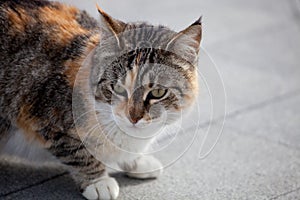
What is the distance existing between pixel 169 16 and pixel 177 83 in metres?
3.11

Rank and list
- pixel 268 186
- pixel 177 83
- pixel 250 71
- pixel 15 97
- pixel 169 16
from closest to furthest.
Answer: pixel 177 83
pixel 15 97
pixel 268 186
pixel 250 71
pixel 169 16

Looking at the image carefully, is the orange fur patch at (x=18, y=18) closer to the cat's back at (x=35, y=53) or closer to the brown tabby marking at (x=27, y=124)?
the cat's back at (x=35, y=53)

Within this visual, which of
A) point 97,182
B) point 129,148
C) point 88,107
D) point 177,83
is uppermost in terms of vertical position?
point 177,83

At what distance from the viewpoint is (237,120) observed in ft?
13.5

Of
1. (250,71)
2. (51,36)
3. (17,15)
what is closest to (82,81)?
(51,36)

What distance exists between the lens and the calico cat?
2.76 meters

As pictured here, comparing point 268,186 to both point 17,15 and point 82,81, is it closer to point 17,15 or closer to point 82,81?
point 82,81

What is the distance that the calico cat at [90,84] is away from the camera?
2.76 metres

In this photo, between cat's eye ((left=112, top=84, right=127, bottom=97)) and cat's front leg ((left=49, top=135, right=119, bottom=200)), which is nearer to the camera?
cat's eye ((left=112, top=84, right=127, bottom=97))

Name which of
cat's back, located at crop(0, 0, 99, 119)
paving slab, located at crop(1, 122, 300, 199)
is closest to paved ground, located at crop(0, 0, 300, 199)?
paving slab, located at crop(1, 122, 300, 199)

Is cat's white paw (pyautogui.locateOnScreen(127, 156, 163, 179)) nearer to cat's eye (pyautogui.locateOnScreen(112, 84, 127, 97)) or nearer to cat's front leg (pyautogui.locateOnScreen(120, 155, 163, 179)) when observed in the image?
cat's front leg (pyautogui.locateOnScreen(120, 155, 163, 179))

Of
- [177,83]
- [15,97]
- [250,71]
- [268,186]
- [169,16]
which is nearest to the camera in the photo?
[177,83]

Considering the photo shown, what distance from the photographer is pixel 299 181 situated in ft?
10.8

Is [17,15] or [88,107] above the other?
[17,15]
